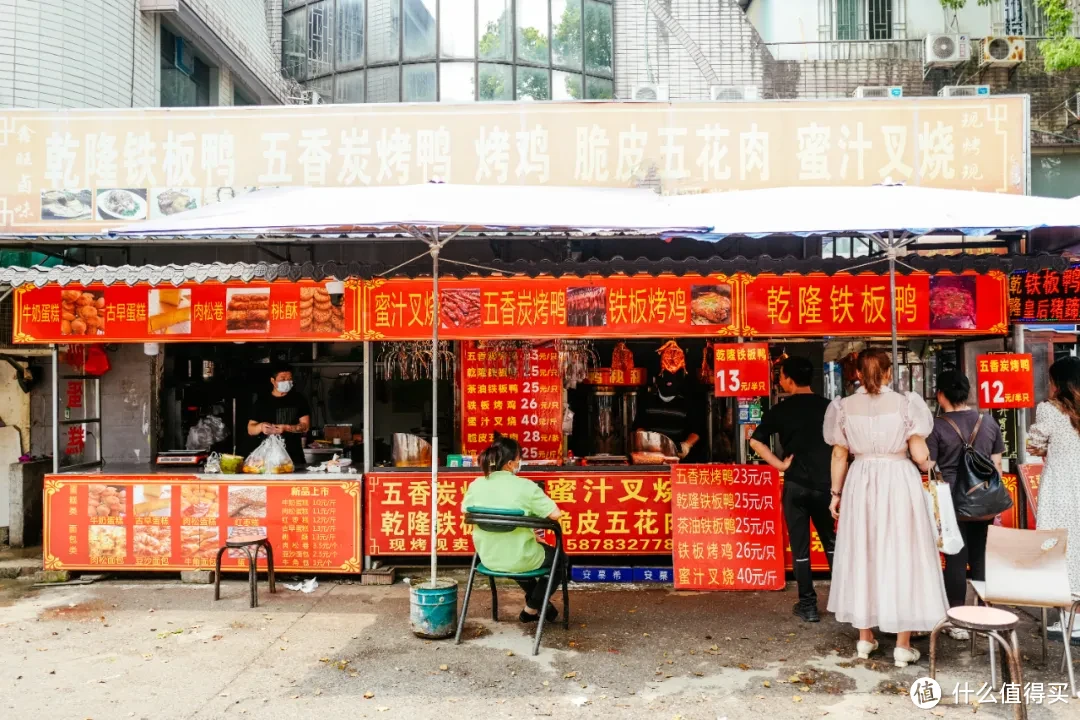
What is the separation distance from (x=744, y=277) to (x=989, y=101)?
3245 millimetres

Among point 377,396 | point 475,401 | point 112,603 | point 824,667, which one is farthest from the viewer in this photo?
point 377,396

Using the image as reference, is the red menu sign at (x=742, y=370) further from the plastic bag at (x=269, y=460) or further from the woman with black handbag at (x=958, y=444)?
the plastic bag at (x=269, y=460)

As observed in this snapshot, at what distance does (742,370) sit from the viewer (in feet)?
21.0

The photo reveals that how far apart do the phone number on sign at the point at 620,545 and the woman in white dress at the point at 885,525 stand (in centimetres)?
208

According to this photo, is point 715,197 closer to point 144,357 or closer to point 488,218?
point 488,218

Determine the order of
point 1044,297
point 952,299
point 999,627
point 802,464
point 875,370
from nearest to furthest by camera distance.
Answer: point 999,627, point 875,370, point 802,464, point 952,299, point 1044,297

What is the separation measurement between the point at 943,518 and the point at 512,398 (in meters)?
4.14

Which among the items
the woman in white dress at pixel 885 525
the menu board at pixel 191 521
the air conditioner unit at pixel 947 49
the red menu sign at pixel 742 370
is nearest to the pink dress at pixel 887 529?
the woman in white dress at pixel 885 525

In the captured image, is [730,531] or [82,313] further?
[82,313]

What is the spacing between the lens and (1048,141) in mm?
12586

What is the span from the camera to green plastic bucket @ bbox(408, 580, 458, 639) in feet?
17.4

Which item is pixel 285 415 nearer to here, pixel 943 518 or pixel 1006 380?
pixel 943 518

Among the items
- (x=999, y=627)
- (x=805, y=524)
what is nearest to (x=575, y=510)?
(x=805, y=524)

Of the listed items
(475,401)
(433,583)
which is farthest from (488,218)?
(475,401)
